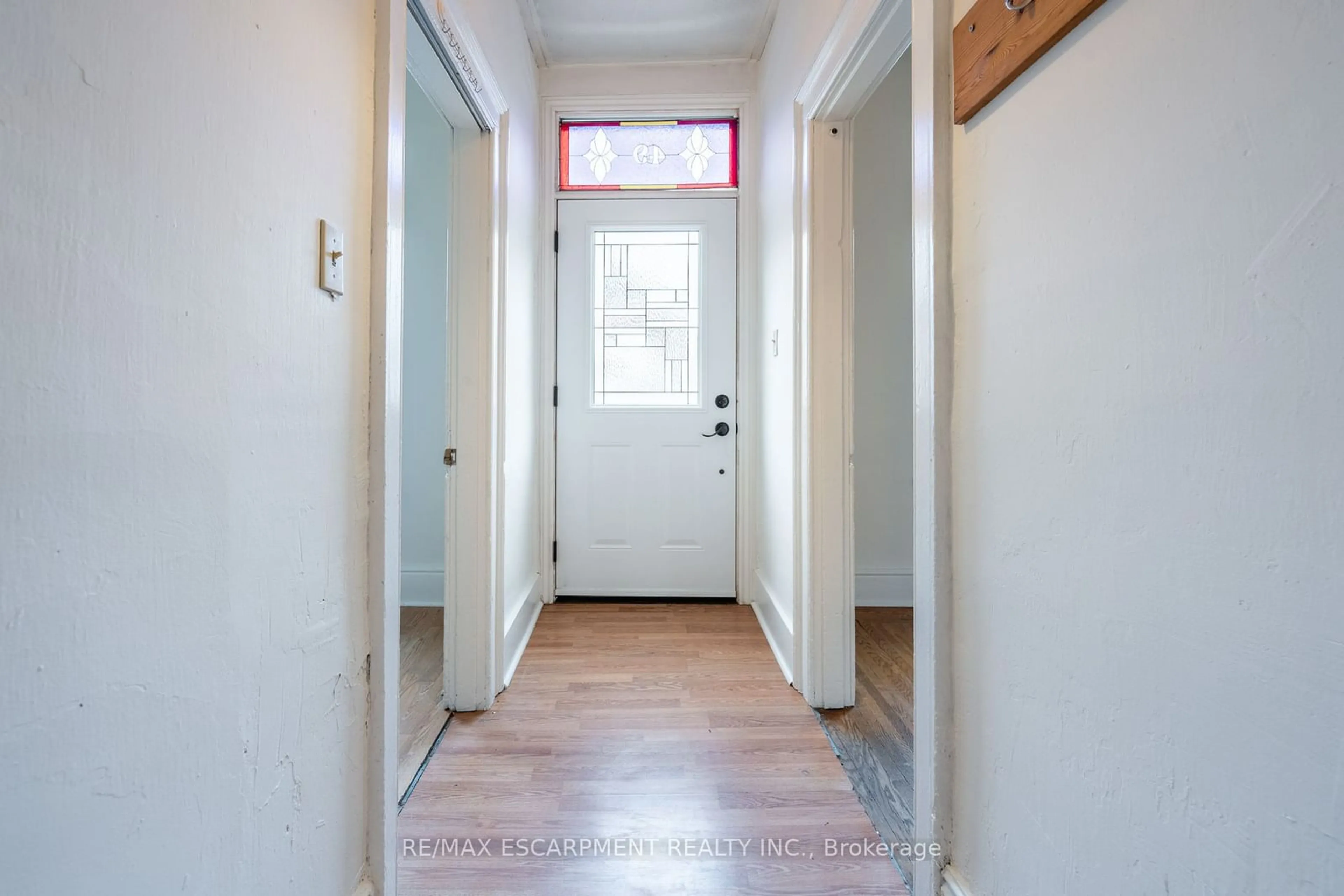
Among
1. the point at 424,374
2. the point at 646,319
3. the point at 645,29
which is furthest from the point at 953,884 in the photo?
the point at 645,29

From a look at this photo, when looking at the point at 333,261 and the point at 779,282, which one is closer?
the point at 333,261

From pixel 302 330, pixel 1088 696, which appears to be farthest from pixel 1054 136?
pixel 302 330

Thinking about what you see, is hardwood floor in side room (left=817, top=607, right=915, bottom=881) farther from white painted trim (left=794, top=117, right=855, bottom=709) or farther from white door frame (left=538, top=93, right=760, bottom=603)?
white door frame (left=538, top=93, right=760, bottom=603)

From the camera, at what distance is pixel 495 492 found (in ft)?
6.31

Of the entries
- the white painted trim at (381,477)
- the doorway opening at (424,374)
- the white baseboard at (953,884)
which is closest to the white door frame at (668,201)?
the doorway opening at (424,374)

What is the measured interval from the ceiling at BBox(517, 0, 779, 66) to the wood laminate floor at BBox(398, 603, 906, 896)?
8.77 feet

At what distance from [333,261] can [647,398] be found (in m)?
2.04

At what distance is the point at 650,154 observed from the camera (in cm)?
291

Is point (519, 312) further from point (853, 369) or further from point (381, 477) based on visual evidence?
point (381, 477)

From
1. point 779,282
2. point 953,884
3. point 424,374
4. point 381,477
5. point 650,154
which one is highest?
point 650,154

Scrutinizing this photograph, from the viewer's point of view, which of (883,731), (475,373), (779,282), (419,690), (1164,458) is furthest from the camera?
(779,282)

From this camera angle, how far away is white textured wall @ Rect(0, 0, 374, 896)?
1.62 ft

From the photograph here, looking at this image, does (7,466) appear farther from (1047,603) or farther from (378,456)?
(1047,603)

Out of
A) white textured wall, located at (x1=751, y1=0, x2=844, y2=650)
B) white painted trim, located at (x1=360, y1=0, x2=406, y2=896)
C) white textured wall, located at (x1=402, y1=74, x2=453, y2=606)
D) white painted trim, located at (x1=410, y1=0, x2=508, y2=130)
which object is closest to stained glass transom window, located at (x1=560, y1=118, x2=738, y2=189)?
white textured wall, located at (x1=751, y1=0, x2=844, y2=650)
